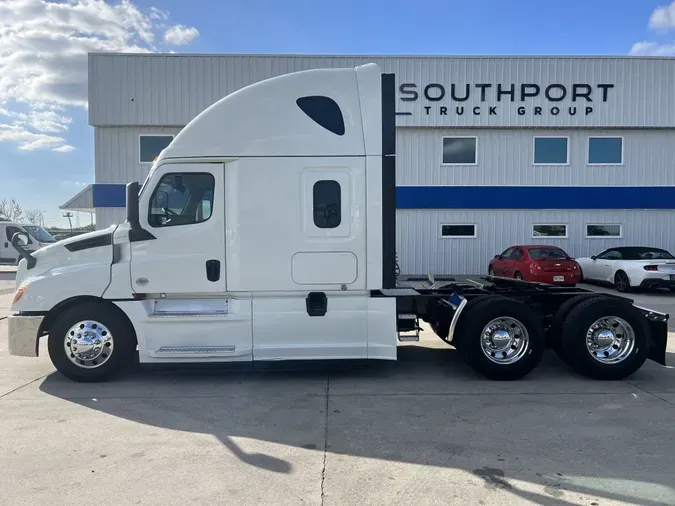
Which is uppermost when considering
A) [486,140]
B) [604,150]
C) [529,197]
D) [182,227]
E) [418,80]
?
[418,80]

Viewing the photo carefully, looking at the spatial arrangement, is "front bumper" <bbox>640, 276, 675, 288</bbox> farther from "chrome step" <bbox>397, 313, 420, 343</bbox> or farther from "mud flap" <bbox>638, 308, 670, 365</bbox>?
"chrome step" <bbox>397, 313, 420, 343</bbox>

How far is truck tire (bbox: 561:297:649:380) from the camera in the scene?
605cm

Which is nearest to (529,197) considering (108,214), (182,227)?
(108,214)

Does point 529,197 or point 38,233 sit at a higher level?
point 529,197

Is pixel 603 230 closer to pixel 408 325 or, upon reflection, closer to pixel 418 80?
pixel 418 80

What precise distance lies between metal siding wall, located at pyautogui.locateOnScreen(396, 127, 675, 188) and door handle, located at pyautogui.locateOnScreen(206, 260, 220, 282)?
1396 centimetres

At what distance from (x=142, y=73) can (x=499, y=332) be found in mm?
17104

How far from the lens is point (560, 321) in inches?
246

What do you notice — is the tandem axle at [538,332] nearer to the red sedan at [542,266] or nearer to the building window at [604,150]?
the red sedan at [542,266]

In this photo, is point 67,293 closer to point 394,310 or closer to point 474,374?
point 394,310

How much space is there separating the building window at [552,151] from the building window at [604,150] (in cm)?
95

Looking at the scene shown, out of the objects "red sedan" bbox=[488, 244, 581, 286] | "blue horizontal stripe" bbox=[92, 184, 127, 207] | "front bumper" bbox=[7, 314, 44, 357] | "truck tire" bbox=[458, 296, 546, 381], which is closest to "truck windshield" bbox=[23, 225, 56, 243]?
"blue horizontal stripe" bbox=[92, 184, 127, 207]

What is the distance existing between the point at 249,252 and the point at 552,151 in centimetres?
1673

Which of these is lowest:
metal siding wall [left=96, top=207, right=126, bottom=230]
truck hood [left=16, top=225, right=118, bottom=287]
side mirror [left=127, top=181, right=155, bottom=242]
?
truck hood [left=16, top=225, right=118, bottom=287]
